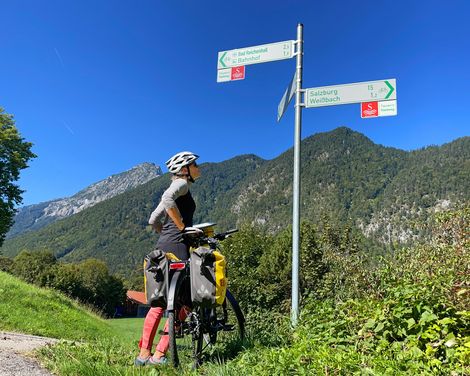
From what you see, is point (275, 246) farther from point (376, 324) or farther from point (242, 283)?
point (376, 324)

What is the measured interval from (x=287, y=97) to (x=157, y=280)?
366cm

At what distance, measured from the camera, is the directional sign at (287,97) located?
19.5 ft

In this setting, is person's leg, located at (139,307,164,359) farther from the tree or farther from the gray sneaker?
the tree

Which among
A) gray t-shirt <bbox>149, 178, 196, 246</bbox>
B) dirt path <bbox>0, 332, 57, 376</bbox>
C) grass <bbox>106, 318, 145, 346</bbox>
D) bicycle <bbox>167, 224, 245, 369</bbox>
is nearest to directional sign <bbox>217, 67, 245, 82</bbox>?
gray t-shirt <bbox>149, 178, 196, 246</bbox>

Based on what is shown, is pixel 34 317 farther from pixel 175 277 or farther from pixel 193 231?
pixel 193 231

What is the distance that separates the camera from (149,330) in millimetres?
3906

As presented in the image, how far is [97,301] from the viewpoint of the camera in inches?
3593

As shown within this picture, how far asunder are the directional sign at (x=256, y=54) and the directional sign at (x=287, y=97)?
401 mm

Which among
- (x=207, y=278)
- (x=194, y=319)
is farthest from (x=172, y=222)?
(x=194, y=319)

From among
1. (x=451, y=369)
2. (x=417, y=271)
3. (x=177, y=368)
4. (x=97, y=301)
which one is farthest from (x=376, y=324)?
(x=97, y=301)

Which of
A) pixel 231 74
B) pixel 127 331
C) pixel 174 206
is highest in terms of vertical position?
pixel 231 74

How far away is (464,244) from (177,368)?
3720 millimetres

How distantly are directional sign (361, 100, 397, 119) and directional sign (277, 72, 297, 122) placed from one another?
3.44 feet

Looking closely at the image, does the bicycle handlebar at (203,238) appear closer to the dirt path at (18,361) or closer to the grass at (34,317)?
the dirt path at (18,361)
